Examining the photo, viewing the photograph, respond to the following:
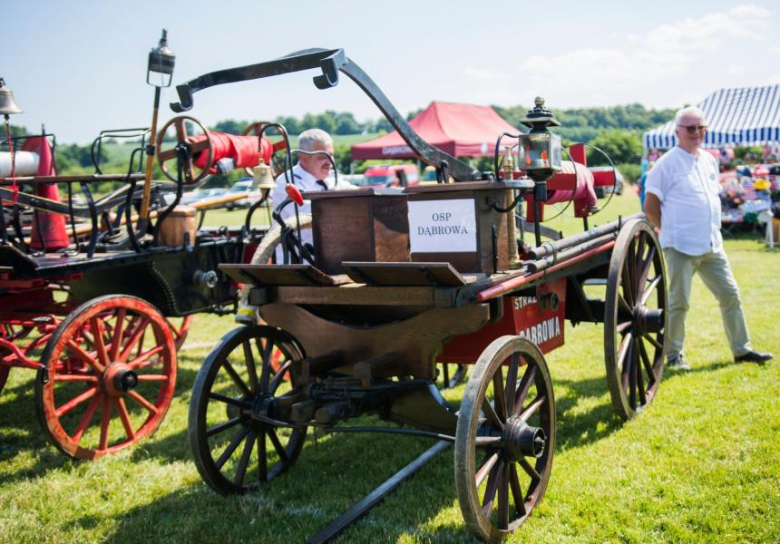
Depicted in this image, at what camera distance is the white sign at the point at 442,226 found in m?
3.12

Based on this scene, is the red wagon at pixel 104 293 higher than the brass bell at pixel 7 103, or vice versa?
the brass bell at pixel 7 103

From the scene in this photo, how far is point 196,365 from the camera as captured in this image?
657cm

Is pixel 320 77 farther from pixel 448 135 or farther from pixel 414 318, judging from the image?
pixel 448 135

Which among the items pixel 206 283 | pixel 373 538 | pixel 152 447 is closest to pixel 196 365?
pixel 206 283

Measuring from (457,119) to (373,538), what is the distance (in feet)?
60.4

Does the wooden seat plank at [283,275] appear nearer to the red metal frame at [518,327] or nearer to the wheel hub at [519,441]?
the red metal frame at [518,327]

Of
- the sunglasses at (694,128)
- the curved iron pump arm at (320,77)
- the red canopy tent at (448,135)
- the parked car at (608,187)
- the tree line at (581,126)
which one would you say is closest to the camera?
the curved iron pump arm at (320,77)

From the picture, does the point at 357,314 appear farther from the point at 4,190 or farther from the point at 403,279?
the point at 4,190

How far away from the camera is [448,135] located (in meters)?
19.3

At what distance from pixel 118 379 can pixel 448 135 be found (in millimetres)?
15869

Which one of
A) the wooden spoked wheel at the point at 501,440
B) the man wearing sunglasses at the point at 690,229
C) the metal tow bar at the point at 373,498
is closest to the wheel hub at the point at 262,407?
the metal tow bar at the point at 373,498

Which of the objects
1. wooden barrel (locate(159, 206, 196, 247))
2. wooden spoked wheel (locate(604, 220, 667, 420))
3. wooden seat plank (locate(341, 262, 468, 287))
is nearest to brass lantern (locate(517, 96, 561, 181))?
wooden seat plank (locate(341, 262, 468, 287))

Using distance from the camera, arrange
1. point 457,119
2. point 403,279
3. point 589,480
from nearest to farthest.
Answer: point 403,279, point 589,480, point 457,119

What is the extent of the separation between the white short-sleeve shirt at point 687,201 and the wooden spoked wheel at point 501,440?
2.61m
